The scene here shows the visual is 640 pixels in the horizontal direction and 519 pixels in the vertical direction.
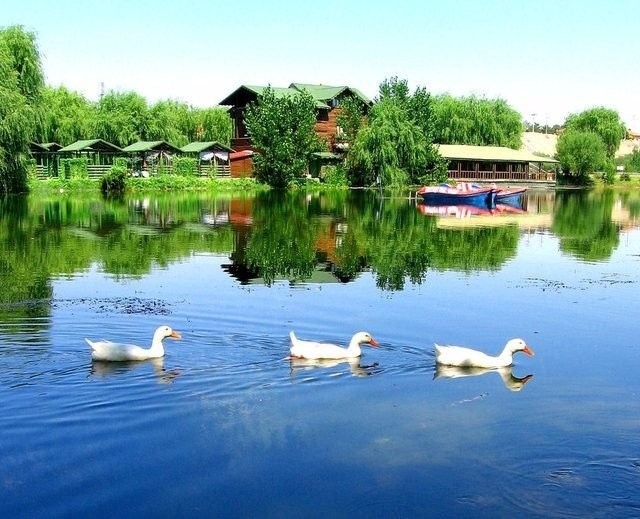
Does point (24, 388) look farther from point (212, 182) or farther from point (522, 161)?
point (522, 161)

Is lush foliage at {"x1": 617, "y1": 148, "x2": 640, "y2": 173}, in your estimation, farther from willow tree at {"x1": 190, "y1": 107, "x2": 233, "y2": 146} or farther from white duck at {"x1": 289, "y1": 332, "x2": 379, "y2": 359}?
white duck at {"x1": 289, "y1": 332, "x2": 379, "y2": 359}

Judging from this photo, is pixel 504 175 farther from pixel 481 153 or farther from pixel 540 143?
pixel 540 143

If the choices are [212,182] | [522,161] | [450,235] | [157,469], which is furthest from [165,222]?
[522,161]

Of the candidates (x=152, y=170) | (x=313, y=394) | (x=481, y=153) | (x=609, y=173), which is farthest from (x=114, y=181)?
(x=609, y=173)

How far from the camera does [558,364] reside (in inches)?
517

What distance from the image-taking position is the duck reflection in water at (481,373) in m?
12.0

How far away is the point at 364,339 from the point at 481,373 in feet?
6.32

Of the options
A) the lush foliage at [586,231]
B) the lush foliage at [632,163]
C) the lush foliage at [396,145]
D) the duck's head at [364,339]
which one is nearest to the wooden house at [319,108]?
the lush foliage at [396,145]

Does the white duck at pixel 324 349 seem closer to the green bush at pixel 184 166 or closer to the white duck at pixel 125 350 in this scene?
the white duck at pixel 125 350

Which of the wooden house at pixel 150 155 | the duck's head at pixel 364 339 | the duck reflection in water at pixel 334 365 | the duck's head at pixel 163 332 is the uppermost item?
the wooden house at pixel 150 155

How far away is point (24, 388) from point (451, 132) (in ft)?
296

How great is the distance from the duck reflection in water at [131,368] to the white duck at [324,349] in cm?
186

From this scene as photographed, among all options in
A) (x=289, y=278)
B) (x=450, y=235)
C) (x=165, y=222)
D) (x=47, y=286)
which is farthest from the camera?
(x=165, y=222)

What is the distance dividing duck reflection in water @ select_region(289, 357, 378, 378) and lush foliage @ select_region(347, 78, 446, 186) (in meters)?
64.0
